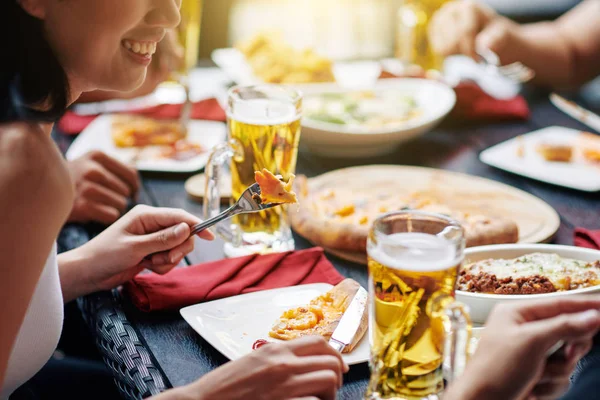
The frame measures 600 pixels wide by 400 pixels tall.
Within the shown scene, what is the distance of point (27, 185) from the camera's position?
0.92 meters

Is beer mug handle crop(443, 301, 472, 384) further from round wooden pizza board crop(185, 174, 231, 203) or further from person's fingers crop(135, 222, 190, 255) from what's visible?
round wooden pizza board crop(185, 174, 231, 203)

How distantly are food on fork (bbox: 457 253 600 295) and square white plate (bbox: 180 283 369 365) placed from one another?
215mm

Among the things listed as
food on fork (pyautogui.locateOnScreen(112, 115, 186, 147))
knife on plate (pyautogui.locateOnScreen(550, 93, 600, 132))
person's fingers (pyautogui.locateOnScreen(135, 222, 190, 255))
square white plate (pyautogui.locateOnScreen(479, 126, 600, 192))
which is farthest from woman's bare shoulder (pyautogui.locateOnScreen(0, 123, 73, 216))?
knife on plate (pyautogui.locateOnScreen(550, 93, 600, 132))

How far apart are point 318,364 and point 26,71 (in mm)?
543

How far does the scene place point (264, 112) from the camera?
1500 mm

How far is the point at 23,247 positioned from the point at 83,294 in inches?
18.4

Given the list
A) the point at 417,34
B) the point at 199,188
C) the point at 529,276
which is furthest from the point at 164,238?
the point at 417,34

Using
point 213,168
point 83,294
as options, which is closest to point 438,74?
point 213,168

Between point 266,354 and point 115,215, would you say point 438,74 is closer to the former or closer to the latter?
point 115,215

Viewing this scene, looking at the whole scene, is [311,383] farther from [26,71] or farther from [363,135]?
[363,135]

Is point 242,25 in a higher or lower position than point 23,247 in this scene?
lower

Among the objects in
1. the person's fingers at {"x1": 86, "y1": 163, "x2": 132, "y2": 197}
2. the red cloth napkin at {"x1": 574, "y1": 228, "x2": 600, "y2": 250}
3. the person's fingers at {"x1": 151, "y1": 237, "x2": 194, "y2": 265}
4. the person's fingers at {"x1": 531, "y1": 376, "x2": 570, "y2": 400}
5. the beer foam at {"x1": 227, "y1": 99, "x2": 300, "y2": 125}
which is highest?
the beer foam at {"x1": 227, "y1": 99, "x2": 300, "y2": 125}

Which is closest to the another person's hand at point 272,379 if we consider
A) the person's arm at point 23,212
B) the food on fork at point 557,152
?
the person's arm at point 23,212

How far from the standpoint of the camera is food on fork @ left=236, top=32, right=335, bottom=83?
2447 mm
